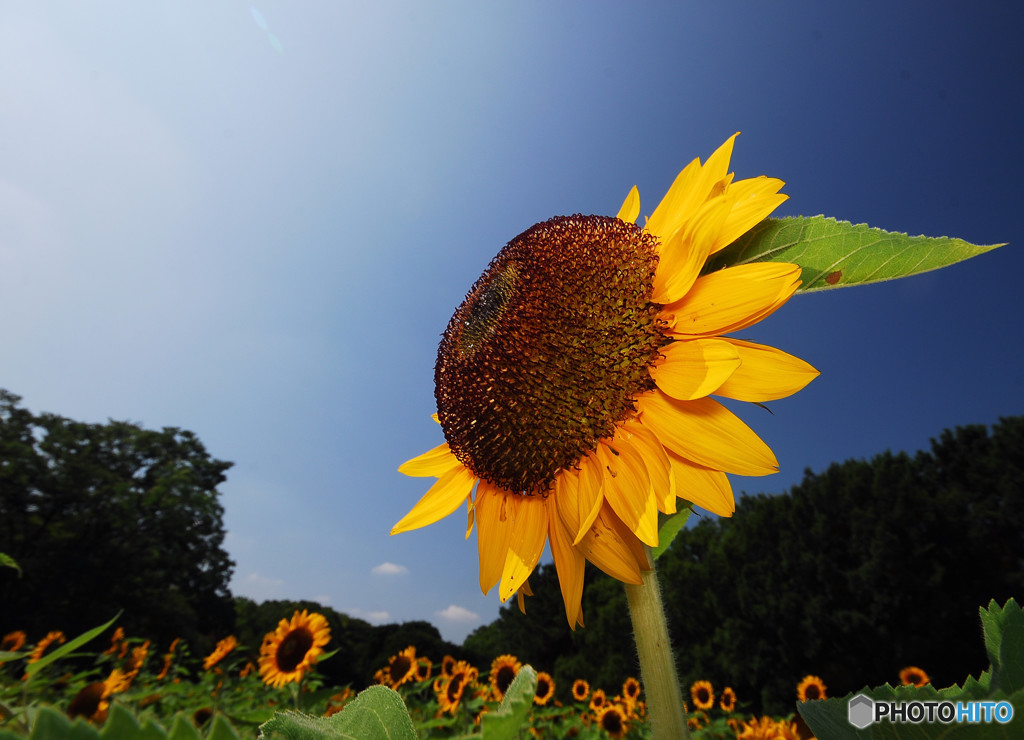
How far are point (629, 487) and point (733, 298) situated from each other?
425mm

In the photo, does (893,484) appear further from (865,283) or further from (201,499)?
(201,499)

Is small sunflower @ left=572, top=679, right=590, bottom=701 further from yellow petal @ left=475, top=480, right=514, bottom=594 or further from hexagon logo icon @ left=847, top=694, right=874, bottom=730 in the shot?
hexagon logo icon @ left=847, top=694, right=874, bottom=730

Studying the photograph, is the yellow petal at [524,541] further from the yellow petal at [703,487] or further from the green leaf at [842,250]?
the green leaf at [842,250]

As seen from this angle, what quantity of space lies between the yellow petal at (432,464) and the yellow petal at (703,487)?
0.69 m

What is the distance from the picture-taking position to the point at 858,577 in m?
19.7

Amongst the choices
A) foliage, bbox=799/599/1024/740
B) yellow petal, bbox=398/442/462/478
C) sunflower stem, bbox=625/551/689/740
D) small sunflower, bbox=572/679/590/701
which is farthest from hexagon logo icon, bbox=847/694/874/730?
small sunflower, bbox=572/679/590/701

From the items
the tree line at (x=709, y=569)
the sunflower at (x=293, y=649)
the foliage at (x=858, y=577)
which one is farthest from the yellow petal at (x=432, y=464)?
the foliage at (x=858, y=577)

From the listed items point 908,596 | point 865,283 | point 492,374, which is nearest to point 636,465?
point 492,374

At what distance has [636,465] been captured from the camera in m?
1.21

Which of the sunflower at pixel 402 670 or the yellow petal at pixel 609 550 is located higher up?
the sunflower at pixel 402 670

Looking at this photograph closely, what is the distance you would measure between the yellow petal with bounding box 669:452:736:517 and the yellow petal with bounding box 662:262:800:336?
0.89 feet

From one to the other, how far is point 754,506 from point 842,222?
26007 millimetres

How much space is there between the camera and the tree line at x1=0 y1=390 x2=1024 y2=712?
1922cm

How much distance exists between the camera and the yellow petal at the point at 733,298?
43.6 inches
